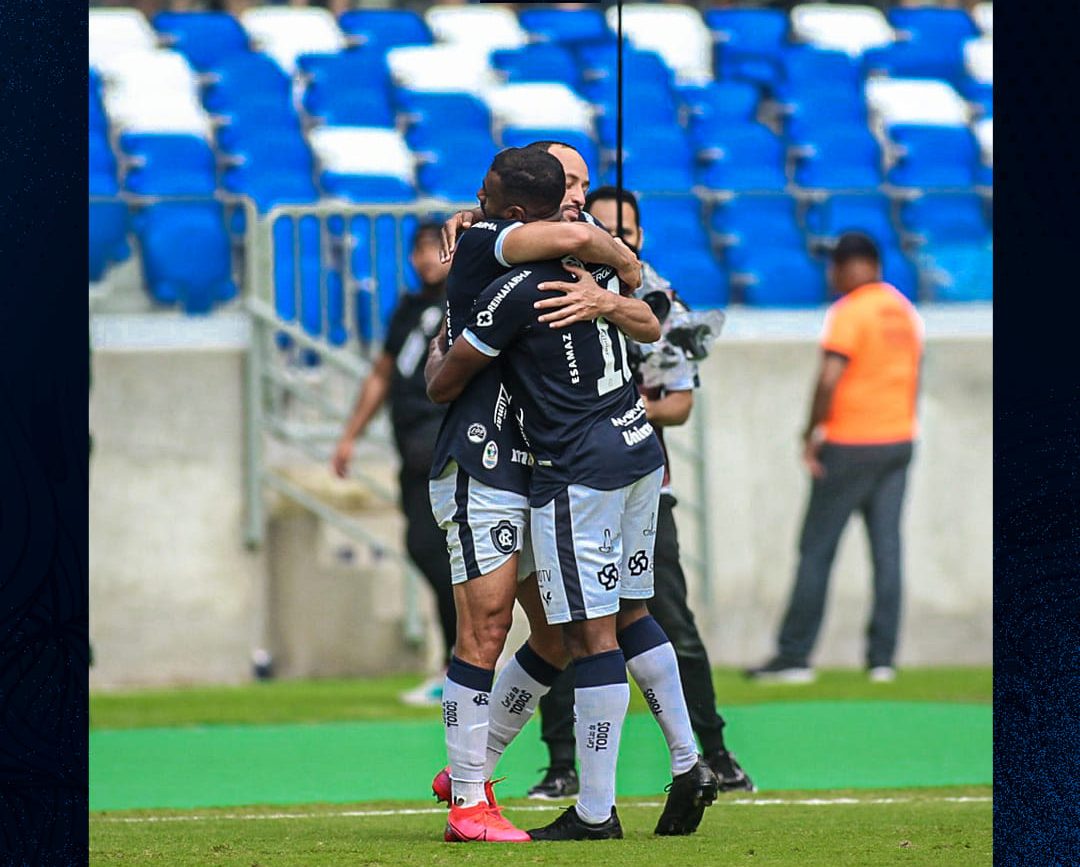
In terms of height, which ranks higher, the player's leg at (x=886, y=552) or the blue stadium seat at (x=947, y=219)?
the blue stadium seat at (x=947, y=219)

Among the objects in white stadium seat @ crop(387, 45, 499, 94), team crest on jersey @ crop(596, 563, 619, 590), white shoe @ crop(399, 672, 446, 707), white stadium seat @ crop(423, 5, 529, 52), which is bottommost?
white shoe @ crop(399, 672, 446, 707)

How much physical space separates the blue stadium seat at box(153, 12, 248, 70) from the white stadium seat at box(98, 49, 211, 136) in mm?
340

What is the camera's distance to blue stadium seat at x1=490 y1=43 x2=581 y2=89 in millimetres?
17562

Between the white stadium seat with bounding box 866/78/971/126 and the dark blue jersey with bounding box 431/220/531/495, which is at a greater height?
the white stadium seat with bounding box 866/78/971/126

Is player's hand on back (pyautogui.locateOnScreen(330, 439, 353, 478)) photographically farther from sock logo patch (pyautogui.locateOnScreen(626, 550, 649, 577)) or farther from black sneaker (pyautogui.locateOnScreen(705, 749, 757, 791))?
sock logo patch (pyautogui.locateOnScreen(626, 550, 649, 577))

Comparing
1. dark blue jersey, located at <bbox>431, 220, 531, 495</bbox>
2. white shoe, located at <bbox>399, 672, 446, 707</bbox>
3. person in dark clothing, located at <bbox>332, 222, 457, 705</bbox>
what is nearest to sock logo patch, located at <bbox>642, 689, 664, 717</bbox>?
dark blue jersey, located at <bbox>431, 220, 531, 495</bbox>

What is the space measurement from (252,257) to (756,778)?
5.86 metres

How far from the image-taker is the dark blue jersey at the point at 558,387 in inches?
228

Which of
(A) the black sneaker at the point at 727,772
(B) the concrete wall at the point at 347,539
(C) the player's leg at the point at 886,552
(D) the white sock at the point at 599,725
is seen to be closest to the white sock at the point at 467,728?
(D) the white sock at the point at 599,725

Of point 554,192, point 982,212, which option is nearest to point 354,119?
point 982,212

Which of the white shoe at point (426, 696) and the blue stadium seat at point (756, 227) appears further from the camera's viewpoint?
the blue stadium seat at point (756, 227)

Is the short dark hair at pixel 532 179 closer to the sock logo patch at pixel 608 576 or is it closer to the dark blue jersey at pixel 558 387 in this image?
the dark blue jersey at pixel 558 387

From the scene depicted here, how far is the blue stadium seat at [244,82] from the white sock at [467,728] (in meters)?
11.3
